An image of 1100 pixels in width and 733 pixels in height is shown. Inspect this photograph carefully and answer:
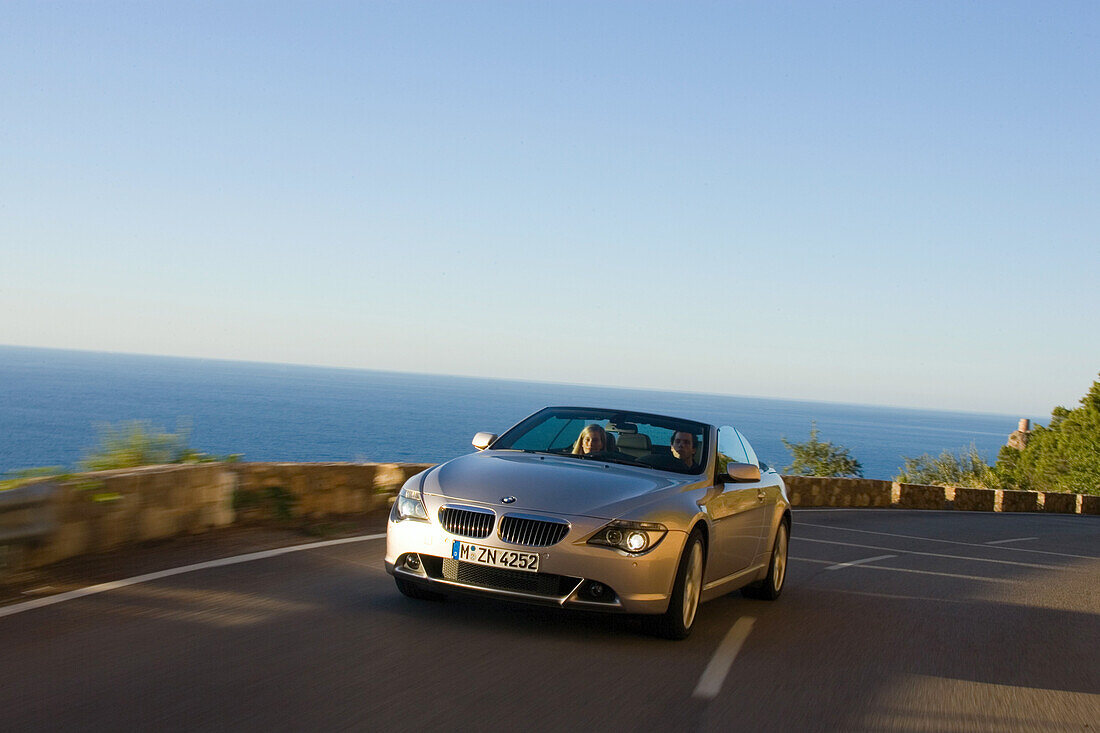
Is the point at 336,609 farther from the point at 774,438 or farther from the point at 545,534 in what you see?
the point at 774,438

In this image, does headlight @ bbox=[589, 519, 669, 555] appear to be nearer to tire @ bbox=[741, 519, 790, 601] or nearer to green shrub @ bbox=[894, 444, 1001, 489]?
tire @ bbox=[741, 519, 790, 601]

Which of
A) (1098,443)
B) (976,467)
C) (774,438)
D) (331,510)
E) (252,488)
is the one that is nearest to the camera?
(252,488)

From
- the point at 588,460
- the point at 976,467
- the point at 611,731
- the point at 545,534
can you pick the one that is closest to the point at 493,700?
the point at 611,731

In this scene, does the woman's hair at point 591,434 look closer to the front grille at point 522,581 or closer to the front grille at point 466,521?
the front grille at point 466,521

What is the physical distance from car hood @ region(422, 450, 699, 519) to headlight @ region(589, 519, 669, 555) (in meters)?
0.08

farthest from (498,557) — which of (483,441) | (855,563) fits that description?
(855,563)

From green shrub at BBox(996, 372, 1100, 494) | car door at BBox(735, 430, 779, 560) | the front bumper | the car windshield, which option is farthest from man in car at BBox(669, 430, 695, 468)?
green shrub at BBox(996, 372, 1100, 494)

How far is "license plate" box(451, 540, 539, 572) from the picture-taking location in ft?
20.5

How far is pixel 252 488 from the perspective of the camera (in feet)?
34.2

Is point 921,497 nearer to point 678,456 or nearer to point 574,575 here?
point 678,456

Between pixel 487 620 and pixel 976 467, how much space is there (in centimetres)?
10294

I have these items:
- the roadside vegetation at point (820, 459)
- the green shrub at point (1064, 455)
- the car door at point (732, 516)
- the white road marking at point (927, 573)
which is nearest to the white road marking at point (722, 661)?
the car door at point (732, 516)

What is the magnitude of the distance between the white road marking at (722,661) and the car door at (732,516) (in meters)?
0.37

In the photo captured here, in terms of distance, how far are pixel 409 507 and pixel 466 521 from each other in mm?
481
